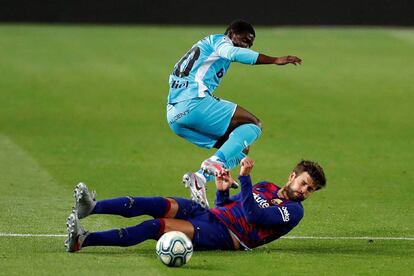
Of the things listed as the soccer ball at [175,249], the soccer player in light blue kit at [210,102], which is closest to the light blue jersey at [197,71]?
the soccer player in light blue kit at [210,102]

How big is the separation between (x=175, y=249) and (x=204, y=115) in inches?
117

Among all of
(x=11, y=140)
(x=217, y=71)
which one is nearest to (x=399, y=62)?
(x=11, y=140)

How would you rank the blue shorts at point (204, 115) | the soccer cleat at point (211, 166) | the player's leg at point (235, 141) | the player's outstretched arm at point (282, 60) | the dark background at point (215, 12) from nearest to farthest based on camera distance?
the player's outstretched arm at point (282, 60)
the soccer cleat at point (211, 166)
the player's leg at point (235, 141)
the blue shorts at point (204, 115)
the dark background at point (215, 12)

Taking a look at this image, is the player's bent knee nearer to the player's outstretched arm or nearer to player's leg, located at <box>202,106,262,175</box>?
player's leg, located at <box>202,106,262,175</box>

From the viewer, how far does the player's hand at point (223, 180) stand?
1091 centimetres

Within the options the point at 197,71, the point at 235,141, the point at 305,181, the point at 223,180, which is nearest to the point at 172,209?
the point at 223,180

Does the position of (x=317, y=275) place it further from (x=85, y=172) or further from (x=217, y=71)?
(x=85, y=172)

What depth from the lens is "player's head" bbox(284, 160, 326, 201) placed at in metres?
10.8

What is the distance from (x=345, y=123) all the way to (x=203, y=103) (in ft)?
31.8

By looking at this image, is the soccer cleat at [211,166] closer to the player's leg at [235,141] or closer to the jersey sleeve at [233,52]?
the player's leg at [235,141]

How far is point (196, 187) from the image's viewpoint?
1173 centimetres

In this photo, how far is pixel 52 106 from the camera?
2369 centimetres

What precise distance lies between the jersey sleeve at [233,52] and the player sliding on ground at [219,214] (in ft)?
4.85

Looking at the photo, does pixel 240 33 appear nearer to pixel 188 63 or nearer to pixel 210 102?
pixel 188 63
